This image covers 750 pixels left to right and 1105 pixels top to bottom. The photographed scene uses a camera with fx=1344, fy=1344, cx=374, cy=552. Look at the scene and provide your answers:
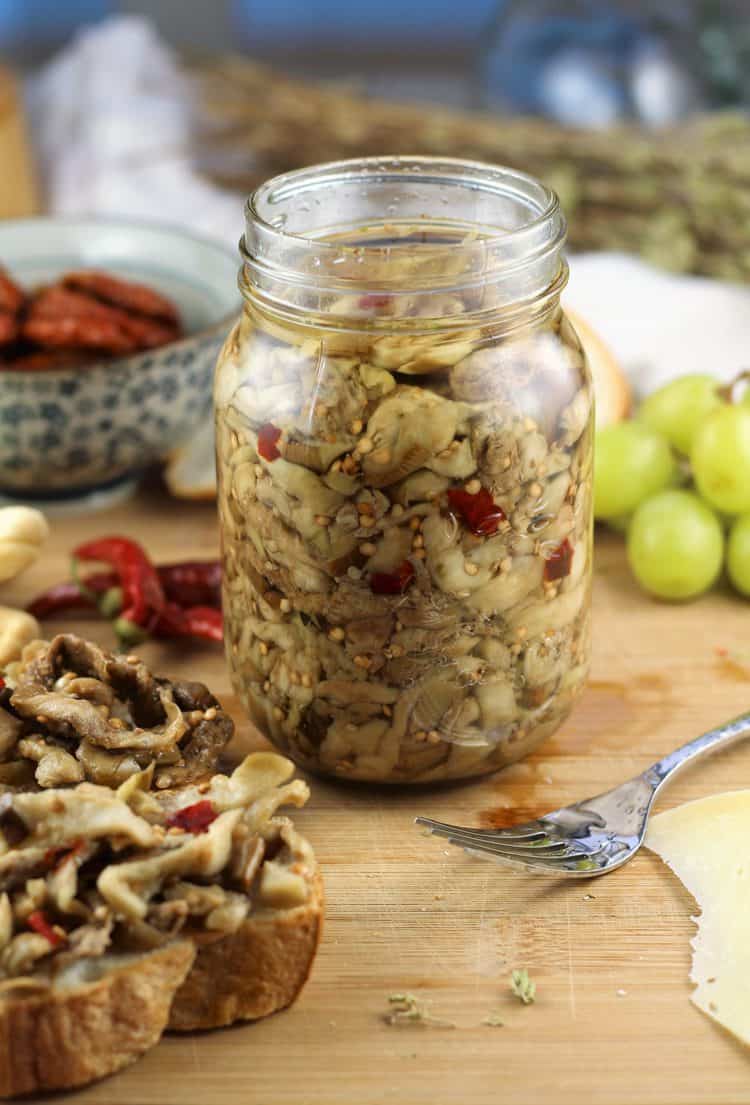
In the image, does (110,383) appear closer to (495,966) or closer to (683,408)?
(683,408)

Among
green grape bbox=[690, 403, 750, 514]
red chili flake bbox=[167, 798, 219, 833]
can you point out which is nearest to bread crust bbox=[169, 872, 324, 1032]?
red chili flake bbox=[167, 798, 219, 833]

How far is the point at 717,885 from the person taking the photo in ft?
5.82

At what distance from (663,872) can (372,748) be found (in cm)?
43

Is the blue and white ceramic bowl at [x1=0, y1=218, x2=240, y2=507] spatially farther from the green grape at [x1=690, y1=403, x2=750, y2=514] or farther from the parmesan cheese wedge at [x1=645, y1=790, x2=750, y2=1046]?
the parmesan cheese wedge at [x1=645, y1=790, x2=750, y2=1046]

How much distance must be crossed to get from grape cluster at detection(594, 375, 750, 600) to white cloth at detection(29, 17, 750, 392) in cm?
52

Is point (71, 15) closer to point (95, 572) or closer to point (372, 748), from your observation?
point (95, 572)

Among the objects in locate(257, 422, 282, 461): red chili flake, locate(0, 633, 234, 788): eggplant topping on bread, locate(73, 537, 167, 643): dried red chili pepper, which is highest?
locate(257, 422, 282, 461): red chili flake

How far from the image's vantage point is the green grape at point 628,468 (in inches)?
102

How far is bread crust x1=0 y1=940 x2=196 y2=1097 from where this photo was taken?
147cm

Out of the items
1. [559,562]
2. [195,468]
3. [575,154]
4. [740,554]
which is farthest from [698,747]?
[575,154]

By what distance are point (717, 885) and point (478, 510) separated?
589mm

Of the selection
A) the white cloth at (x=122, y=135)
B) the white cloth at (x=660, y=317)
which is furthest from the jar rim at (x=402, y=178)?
the white cloth at (x=122, y=135)

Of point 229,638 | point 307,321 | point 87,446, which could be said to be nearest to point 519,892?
point 229,638

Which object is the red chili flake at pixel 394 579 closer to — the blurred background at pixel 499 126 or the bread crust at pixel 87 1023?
the bread crust at pixel 87 1023
